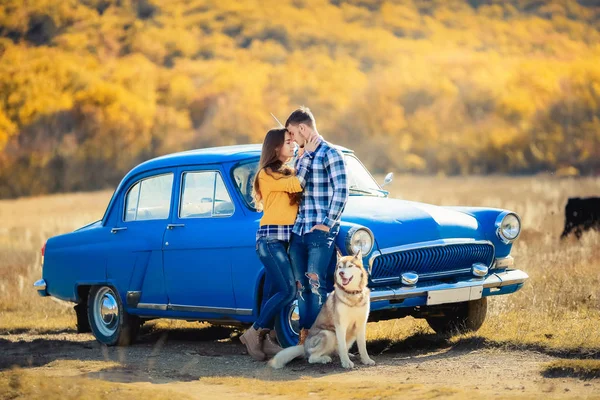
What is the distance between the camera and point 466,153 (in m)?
51.7

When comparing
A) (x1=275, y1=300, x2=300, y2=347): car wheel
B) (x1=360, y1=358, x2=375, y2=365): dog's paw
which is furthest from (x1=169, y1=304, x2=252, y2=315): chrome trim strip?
(x1=360, y1=358, x2=375, y2=365): dog's paw

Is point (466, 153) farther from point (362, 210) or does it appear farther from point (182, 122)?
point (362, 210)

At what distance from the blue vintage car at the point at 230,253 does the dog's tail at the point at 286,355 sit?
291mm

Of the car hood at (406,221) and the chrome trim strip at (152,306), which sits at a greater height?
the car hood at (406,221)

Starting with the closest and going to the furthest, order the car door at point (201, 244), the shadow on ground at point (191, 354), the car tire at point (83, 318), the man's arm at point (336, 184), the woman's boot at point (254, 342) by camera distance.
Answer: the man's arm at point (336, 184) < the shadow on ground at point (191, 354) < the woman's boot at point (254, 342) < the car door at point (201, 244) < the car tire at point (83, 318)

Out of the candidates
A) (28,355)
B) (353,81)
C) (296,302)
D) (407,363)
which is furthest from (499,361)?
(353,81)

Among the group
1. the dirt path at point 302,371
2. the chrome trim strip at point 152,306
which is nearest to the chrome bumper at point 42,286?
the dirt path at point 302,371

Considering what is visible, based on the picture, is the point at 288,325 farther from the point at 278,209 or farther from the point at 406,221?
the point at 406,221

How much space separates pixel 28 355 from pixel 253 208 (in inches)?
96.1

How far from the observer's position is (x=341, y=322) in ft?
25.5

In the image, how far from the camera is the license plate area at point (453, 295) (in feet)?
27.1

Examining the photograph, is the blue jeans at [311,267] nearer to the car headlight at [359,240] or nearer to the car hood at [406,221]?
the car headlight at [359,240]

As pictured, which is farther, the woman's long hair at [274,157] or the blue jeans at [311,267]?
the woman's long hair at [274,157]

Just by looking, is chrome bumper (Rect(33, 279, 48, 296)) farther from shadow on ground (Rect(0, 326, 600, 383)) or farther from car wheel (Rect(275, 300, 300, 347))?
car wheel (Rect(275, 300, 300, 347))
